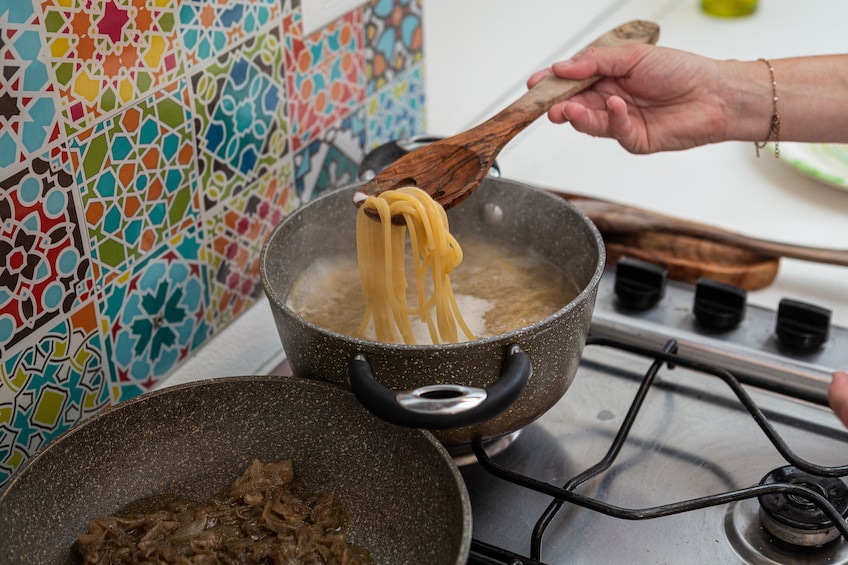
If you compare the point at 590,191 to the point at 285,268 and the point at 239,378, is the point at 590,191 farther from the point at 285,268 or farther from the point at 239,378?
the point at 239,378

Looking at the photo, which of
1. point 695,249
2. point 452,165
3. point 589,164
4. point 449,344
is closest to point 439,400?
point 449,344

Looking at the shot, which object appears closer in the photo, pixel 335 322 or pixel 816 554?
pixel 816 554

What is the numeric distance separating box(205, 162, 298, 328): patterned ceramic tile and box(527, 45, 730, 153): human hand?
0.36 metres

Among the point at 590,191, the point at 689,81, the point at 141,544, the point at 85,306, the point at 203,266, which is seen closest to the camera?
the point at 141,544

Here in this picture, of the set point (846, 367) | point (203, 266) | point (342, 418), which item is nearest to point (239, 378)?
point (342, 418)

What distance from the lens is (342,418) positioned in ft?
2.57

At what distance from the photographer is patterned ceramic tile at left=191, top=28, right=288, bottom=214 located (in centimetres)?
98

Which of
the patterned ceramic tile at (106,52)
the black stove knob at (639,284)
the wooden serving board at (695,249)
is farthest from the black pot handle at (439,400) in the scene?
the wooden serving board at (695,249)

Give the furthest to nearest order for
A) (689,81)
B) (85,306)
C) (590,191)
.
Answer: (590,191) < (689,81) < (85,306)

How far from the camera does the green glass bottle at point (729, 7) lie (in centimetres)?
203

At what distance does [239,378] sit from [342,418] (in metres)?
0.10

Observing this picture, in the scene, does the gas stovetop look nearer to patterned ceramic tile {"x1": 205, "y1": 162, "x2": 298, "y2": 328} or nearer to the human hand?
the human hand

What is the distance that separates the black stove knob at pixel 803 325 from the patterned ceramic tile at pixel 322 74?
63 cm

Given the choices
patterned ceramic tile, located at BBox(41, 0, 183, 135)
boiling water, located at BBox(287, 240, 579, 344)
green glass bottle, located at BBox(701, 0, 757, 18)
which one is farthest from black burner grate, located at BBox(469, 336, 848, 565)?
green glass bottle, located at BBox(701, 0, 757, 18)
